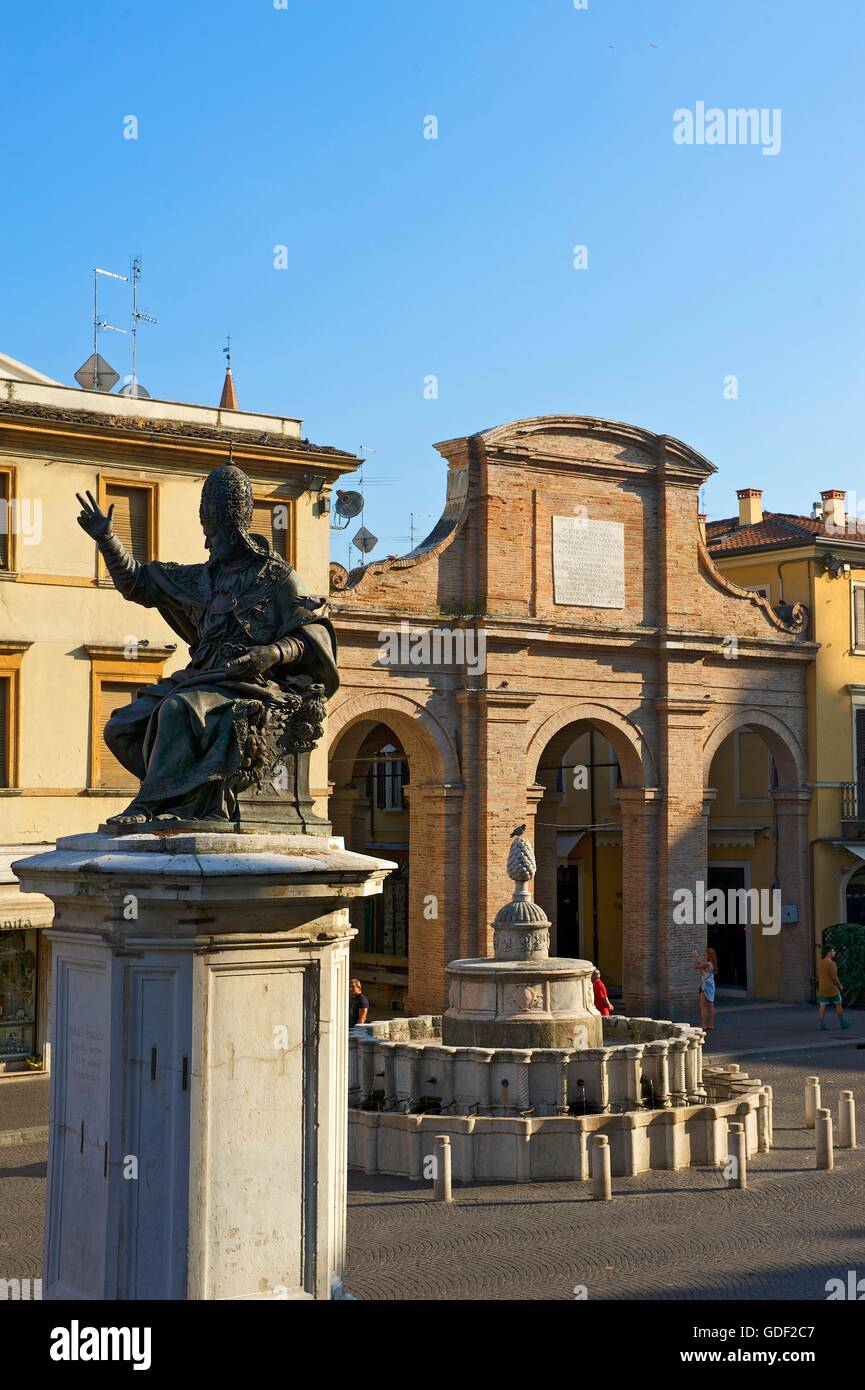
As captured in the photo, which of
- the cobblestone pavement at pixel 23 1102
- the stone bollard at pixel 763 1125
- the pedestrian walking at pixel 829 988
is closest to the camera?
the stone bollard at pixel 763 1125

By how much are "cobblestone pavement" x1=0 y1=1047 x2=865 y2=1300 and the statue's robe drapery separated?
579 cm

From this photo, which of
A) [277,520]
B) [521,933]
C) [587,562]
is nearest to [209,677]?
[521,933]

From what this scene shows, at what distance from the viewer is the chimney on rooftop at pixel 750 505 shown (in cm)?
4112

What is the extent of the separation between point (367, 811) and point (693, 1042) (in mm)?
17919

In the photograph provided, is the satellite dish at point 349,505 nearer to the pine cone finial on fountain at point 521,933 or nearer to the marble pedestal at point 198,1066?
the pine cone finial on fountain at point 521,933

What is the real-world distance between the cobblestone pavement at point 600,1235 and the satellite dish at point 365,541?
21.3 meters

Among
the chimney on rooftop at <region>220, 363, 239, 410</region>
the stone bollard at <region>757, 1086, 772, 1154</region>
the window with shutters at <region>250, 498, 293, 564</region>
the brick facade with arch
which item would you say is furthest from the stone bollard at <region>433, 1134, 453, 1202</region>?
the chimney on rooftop at <region>220, 363, 239, 410</region>

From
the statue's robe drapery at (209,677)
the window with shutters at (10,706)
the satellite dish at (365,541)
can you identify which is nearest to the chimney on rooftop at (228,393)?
the satellite dish at (365,541)

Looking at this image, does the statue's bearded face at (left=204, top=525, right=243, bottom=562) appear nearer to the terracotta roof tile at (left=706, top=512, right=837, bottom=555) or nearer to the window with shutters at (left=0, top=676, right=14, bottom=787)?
the window with shutters at (left=0, top=676, right=14, bottom=787)

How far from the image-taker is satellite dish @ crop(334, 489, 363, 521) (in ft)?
103

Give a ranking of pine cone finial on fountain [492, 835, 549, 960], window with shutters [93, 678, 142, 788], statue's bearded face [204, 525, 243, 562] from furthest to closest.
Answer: window with shutters [93, 678, 142, 788] < pine cone finial on fountain [492, 835, 549, 960] < statue's bearded face [204, 525, 243, 562]
